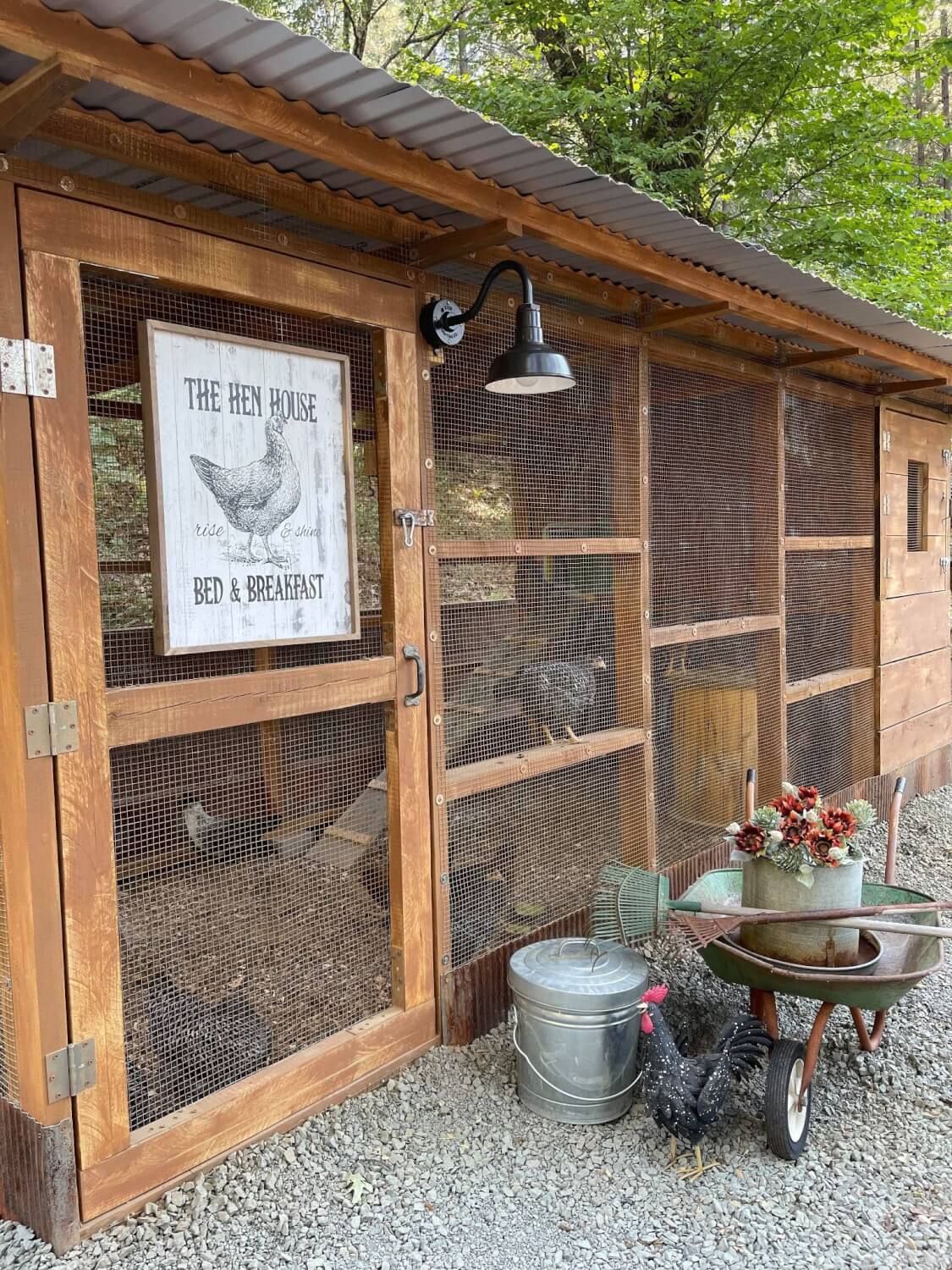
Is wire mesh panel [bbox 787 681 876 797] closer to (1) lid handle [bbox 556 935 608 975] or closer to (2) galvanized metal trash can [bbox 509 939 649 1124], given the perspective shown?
(1) lid handle [bbox 556 935 608 975]

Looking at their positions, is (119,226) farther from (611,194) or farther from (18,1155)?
(18,1155)

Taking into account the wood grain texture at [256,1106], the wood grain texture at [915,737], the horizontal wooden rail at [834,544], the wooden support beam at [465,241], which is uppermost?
the wooden support beam at [465,241]

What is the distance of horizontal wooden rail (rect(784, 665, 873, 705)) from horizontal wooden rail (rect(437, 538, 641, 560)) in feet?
5.68

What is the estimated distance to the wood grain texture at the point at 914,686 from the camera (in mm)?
5891

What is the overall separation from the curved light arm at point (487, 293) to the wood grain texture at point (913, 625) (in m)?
3.98

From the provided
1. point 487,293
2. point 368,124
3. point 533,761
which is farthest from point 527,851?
point 368,124

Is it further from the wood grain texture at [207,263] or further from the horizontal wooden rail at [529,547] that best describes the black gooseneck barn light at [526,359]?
the horizontal wooden rail at [529,547]

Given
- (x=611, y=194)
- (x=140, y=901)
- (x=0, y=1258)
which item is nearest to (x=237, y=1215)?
(x=0, y=1258)

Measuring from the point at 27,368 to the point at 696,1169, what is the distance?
264 cm

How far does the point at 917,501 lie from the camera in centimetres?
646

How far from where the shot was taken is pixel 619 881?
308cm

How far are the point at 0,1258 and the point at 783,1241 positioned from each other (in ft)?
6.05

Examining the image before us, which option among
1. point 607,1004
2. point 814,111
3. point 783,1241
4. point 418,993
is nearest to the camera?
point 783,1241

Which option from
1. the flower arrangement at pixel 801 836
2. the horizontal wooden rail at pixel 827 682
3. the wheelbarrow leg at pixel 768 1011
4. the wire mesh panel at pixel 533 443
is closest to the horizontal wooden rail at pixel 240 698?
the wire mesh panel at pixel 533 443
